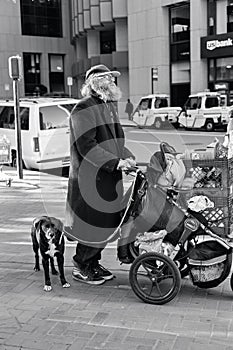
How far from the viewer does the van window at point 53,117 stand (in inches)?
443

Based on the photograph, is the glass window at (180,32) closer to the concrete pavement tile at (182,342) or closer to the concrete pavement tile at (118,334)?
the concrete pavement tile at (118,334)

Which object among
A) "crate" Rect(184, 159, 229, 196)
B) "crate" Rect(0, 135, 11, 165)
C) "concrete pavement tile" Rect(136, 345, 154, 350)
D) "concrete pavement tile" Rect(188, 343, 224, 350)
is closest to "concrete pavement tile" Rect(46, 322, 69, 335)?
"concrete pavement tile" Rect(136, 345, 154, 350)

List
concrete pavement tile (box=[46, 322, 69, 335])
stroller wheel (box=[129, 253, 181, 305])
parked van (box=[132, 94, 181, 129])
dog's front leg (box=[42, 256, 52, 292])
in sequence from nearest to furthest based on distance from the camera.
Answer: concrete pavement tile (box=[46, 322, 69, 335]) → stroller wheel (box=[129, 253, 181, 305]) → dog's front leg (box=[42, 256, 52, 292]) → parked van (box=[132, 94, 181, 129])

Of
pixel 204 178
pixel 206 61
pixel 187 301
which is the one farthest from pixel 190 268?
pixel 206 61

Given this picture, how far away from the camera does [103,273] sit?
5121 millimetres

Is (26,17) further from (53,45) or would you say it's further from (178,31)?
(178,31)

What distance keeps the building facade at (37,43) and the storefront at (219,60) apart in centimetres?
2331

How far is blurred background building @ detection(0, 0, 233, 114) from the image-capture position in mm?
31688

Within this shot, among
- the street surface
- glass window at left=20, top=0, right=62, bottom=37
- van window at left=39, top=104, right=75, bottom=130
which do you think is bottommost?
the street surface

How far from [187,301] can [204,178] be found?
1778 millimetres

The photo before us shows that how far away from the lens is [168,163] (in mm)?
4449

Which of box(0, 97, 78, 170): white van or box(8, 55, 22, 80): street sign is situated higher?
box(8, 55, 22, 80): street sign

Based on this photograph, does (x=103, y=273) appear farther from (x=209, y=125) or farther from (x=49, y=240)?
(x=209, y=125)

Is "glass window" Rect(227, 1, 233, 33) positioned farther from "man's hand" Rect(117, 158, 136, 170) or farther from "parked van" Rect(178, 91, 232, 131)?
"man's hand" Rect(117, 158, 136, 170)
